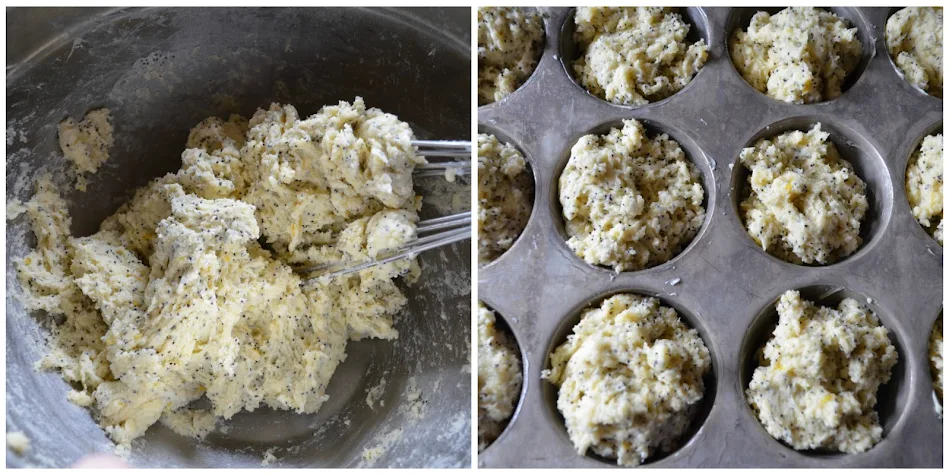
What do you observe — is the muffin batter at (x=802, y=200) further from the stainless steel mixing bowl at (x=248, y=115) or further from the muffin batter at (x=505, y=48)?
the stainless steel mixing bowl at (x=248, y=115)

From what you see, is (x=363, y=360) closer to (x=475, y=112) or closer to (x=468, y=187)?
(x=468, y=187)

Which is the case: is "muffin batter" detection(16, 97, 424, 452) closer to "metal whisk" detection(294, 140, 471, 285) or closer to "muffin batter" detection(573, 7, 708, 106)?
"metal whisk" detection(294, 140, 471, 285)

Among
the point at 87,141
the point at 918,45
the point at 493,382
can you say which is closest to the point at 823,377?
the point at 493,382

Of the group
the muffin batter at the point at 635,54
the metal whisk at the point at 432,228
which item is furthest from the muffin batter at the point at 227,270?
the muffin batter at the point at 635,54

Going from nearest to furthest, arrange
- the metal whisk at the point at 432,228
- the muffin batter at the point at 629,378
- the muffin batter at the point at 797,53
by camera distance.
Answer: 1. the muffin batter at the point at 629,378
2. the muffin batter at the point at 797,53
3. the metal whisk at the point at 432,228

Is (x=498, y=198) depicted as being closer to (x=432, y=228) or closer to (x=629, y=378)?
(x=432, y=228)
